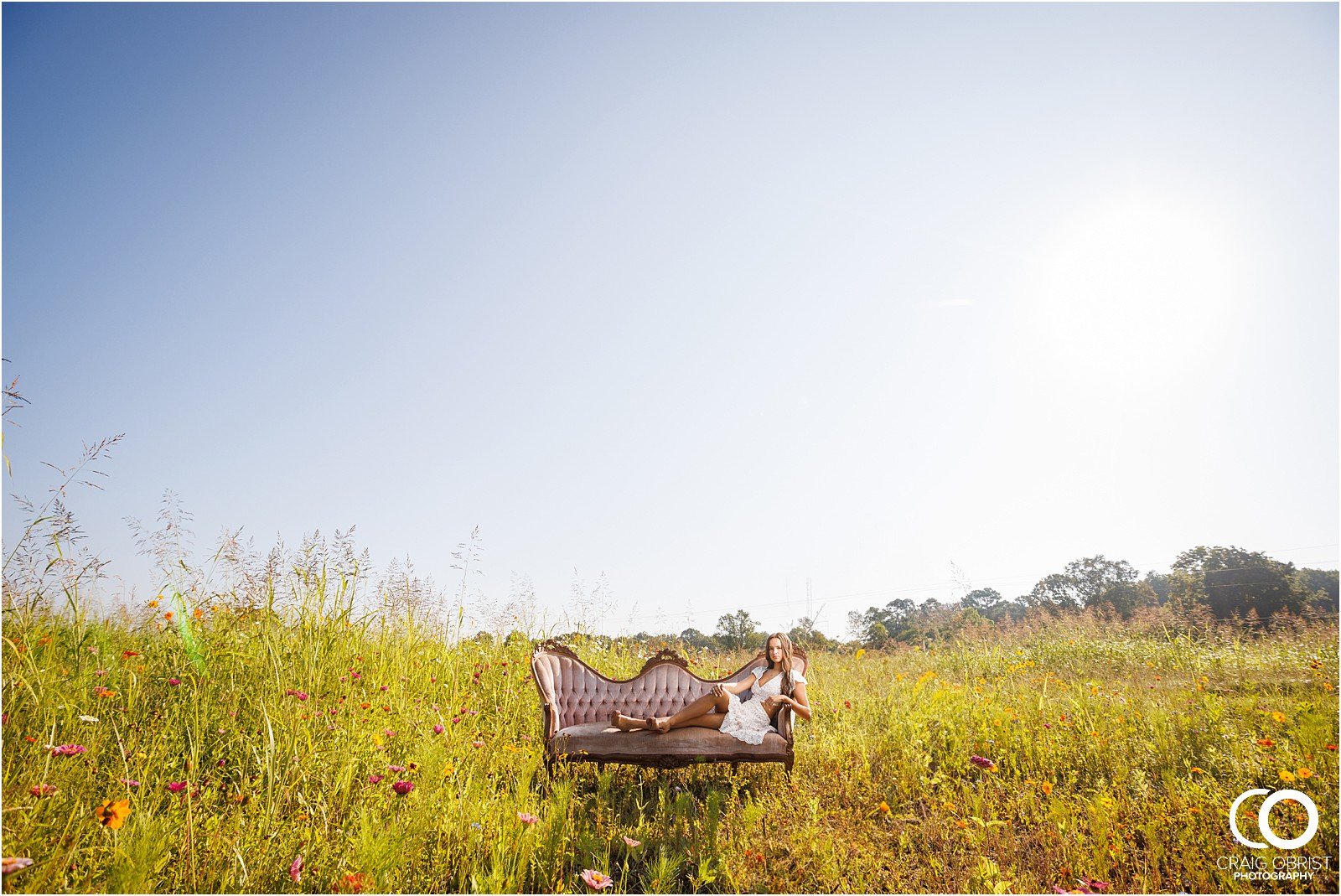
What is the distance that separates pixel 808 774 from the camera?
176 inches

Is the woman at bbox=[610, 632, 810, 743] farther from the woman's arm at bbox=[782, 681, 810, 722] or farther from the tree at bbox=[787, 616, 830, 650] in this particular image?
the tree at bbox=[787, 616, 830, 650]

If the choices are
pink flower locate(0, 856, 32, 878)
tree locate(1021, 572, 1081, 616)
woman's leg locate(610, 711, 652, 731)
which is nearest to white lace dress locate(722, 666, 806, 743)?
woman's leg locate(610, 711, 652, 731)

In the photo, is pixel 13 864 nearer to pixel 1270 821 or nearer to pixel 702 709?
pixel 702 709

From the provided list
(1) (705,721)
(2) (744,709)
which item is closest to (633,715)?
(1) (705,721)

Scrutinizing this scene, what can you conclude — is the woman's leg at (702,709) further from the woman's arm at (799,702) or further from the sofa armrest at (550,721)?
the sofa armrest at (550,721)

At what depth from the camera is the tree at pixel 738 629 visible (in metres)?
9.27

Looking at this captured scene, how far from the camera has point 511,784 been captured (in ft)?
12.8

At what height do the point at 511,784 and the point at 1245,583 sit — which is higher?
the point at 1245,583

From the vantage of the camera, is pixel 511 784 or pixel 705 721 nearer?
pixel 511 784

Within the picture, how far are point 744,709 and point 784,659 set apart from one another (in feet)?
2.38

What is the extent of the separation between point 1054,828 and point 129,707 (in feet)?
17.2

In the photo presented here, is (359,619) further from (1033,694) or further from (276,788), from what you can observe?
(1033,694)

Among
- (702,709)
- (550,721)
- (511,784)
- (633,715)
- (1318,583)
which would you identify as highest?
(1318,583)

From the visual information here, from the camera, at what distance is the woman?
4.20m
